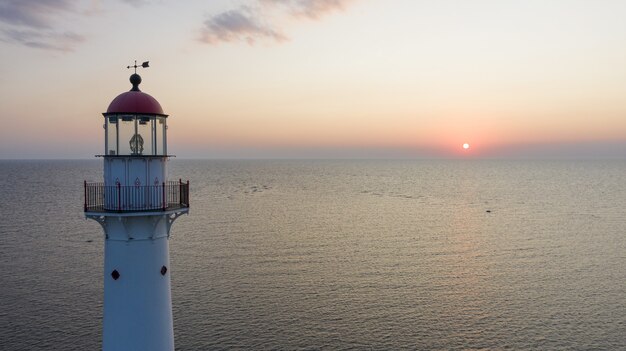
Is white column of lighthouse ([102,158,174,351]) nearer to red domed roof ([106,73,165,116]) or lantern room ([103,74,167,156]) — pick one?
lantern room ([103,74,167,156])

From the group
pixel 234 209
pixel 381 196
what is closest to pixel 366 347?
pixel 234 209

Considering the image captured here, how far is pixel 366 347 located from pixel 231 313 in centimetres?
1079

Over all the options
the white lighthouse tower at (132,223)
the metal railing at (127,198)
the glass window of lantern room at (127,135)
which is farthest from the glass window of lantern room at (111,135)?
the metal railing at (127,198)

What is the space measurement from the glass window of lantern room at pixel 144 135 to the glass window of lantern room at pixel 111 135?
648mm

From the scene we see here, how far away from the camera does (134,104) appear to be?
14.4 m

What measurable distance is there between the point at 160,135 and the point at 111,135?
1398 mm

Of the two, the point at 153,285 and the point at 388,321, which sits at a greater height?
the point at 153,285

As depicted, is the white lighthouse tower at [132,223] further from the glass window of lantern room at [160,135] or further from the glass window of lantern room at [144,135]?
the glass window of lantern room at [160,135]

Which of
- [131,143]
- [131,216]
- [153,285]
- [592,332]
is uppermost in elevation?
[131,143]

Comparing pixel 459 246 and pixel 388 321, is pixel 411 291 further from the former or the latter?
Result: pixel 459 246

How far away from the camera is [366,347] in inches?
1241

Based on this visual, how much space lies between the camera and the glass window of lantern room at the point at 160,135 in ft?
48.8

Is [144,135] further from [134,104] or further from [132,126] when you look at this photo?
[134,104]

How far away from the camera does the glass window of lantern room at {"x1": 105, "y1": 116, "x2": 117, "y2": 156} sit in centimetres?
1430
